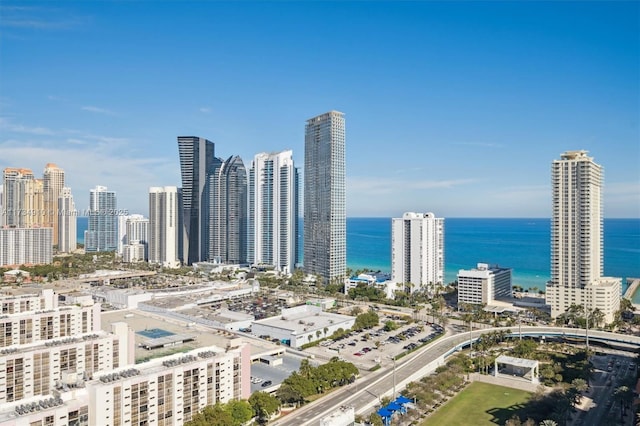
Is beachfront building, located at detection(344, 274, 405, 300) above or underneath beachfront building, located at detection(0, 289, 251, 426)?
underneath

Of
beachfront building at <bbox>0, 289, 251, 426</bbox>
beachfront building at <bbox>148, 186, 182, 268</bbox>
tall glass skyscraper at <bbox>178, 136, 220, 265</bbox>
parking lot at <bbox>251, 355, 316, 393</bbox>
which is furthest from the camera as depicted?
tall glass skyscraper at <bbox>178, 136, 220, 265</bbox>

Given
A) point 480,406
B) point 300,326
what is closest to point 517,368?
point 480,406

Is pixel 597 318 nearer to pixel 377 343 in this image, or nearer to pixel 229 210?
pixel 377 343

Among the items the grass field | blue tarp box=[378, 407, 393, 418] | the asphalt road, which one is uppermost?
blue tarp box=[378, 407, 393, 418]

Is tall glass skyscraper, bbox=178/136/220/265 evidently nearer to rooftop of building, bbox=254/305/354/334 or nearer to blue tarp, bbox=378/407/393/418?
rooftop of building, bbox=254/305/354/334

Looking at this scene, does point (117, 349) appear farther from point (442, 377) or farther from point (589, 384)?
point (589, 384)

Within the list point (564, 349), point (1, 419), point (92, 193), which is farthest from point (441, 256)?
point (92, 193)

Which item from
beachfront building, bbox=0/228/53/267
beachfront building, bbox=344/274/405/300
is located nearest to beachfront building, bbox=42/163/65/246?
beachfront building, bbox=0/228/53/267
